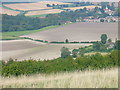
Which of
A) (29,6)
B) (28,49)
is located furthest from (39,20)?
(28,49)

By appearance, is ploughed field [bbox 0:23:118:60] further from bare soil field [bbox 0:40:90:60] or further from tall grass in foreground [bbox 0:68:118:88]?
tall grass in foreground [bbox 0:68:118:88]

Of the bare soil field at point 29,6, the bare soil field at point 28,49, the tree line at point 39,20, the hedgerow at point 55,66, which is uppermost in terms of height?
the bare soil field at point 29,6

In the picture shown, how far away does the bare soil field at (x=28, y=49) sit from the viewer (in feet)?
166

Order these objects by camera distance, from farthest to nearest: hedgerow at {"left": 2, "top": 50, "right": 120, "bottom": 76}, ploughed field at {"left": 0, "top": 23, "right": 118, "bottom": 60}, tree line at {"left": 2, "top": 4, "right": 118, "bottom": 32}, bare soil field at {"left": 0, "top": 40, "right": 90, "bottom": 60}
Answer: tree line at {"left": 2, "top": 4, "right": 118, "bottom": 32} → bare soil field at {"left": 0, "top": 40, "right": 90, "bottom": 60} → ploughed field at {"left": 0, "top": 23, "right": 118, "bottom": 60} → hedgerow at {"left": 2, "top": 50, "right": 120, "bottom": 76}

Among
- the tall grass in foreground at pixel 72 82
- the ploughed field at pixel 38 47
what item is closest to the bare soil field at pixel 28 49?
the ploughed field at pixel 38 47

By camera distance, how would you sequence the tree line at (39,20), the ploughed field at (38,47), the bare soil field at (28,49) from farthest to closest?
1. the tree line at (39,20)
2. the bare soil field at (28,49)
3. the ploughed field at (38,47)

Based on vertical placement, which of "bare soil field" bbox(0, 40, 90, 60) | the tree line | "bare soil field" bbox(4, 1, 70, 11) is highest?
"bare soil field" bbox(4, 1, 70, 11)

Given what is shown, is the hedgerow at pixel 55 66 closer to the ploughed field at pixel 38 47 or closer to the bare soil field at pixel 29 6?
the ploughed field at pixel 38 47

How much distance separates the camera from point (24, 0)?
12156cm

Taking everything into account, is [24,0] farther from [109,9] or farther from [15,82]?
[15,82]

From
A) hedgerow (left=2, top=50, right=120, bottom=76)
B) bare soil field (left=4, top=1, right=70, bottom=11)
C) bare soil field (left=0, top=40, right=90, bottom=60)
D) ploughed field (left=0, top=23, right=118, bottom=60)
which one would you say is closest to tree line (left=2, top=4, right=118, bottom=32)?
bare soil field (left=4, top=1, right=70, bottom=11)

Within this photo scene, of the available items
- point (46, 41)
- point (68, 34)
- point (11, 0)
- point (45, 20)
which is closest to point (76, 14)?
point (45, 20)

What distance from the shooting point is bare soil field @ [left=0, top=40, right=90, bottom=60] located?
50.5 m

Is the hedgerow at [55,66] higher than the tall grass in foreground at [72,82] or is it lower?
lower
